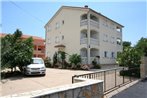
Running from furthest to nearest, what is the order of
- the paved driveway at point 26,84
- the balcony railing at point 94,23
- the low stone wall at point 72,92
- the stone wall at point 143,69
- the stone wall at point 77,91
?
the balcony railing at point 94,23
the stone wall at point 143,69
the paved driveway at point 26,84
the stone wall at point 77,91
the low stone wall at point 72,92

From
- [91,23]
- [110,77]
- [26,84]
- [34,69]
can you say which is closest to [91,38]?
[91,23]

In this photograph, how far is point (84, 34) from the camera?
31.2 metres

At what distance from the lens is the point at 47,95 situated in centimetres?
399

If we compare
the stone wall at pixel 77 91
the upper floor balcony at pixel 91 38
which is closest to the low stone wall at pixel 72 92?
the stone wall at pixel 77 91

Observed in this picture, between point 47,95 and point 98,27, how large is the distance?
2824 cm

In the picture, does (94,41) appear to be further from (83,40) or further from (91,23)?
(91,23)

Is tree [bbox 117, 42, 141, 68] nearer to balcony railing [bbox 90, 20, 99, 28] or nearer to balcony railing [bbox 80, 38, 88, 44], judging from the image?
balcony railing [bbox 80, 38, 88, 44]

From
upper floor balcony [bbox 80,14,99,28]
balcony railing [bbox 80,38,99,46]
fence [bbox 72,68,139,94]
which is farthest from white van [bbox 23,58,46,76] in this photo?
upper floor balcony [bbox 80,14,99,28]

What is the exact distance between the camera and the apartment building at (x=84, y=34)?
2897 centimetres

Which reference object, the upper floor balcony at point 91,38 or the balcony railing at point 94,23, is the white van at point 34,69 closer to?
the upper floor balcony at point 91,38

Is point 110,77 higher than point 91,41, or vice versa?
point 91,41

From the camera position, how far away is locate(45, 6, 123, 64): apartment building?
2897 cm

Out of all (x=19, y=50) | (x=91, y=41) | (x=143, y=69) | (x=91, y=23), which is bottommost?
(x=143, y=69)

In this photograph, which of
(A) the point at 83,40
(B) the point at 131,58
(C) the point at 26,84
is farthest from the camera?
(A) the point at 83,40
